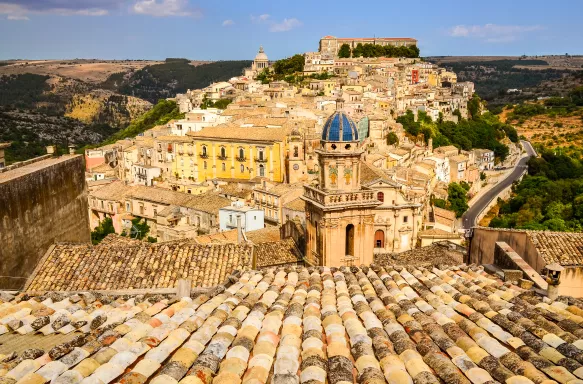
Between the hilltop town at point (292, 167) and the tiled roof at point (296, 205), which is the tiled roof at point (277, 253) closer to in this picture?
the hilltop town at point (292, 167)

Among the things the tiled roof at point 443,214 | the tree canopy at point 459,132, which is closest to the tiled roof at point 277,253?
the tiled roof at point 443,214

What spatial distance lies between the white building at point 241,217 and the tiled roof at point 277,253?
8465 millimetres

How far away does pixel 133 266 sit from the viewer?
41.7 feet

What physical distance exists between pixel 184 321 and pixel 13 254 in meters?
7.25

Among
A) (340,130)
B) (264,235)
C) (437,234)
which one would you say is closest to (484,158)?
(437,234)

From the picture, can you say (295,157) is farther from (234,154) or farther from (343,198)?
(343,198)

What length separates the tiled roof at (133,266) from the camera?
1174cm

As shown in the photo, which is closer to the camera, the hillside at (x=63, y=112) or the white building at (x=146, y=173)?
the white building at (x=146, y=173)

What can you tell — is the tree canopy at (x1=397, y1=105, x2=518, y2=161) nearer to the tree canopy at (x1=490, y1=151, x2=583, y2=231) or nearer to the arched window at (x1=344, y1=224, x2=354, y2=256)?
the tree canopy at (x1=490, y1=151, x2=583, y2=231)

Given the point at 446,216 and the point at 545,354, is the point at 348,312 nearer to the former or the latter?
the point at 545,354

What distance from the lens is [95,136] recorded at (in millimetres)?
108312

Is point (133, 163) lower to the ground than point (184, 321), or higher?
lower

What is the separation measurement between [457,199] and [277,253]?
31756mm

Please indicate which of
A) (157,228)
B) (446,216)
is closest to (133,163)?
(157,228)
